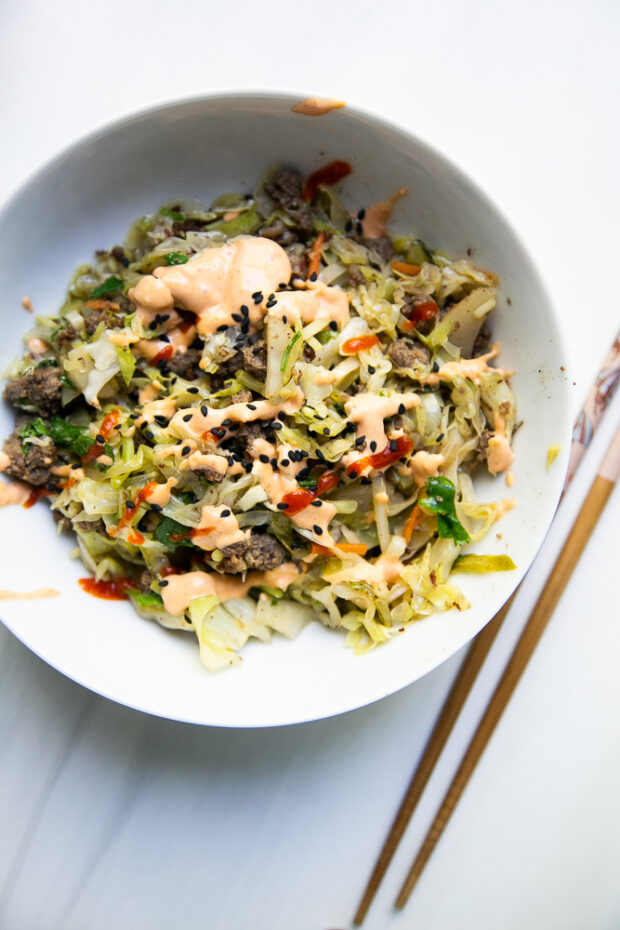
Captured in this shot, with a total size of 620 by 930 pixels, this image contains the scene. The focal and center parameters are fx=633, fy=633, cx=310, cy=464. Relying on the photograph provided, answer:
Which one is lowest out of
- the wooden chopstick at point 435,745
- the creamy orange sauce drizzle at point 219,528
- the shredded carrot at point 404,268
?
the wooden chopstick at point 435,745

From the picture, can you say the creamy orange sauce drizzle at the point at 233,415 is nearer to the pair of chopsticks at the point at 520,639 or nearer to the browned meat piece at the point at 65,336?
the browned meat piece at the point at 65,336

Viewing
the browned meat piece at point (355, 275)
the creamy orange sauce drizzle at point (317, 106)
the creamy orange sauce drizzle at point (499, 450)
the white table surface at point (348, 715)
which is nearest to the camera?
the creamy orange sauce drizzle at point (317, 106)

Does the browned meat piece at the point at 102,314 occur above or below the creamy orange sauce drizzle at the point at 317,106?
below

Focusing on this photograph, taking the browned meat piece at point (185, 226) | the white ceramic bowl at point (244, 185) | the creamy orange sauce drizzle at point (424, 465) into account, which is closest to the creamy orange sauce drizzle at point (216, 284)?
the browned meat piece at point (185, 226)

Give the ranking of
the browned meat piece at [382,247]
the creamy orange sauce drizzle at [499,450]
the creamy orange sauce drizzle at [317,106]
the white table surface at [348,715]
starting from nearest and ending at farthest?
the creamy orange sauce drizzle at [317,106] → the creamy orange sauce drizzle at [499,450] → the browned meat piece at [382,247] → the white table surface at [348,715]

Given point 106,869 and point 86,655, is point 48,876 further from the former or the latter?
point 86,655

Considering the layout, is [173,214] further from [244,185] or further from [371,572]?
[371,572]

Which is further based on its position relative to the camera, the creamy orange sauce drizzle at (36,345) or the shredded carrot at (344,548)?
the creamy orange sauce drizzle at (36,345)

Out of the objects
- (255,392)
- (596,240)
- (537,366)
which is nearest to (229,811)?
(255,392)
